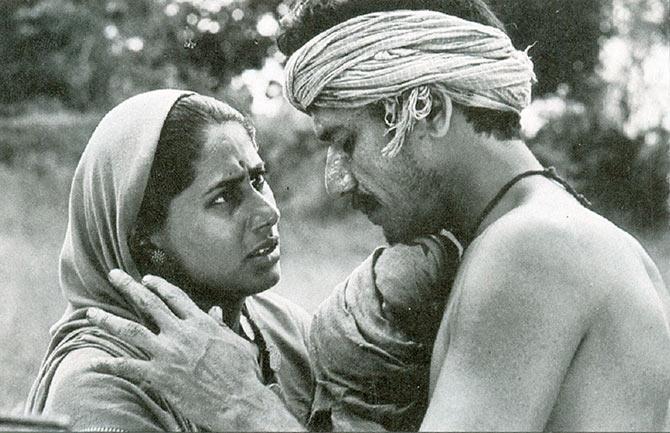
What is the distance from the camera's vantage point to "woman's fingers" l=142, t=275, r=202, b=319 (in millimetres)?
2666

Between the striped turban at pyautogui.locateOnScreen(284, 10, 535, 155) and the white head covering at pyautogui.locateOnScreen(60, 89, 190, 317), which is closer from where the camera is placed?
the striped turban at pyautogui.locateOnScreen(284, 10, 535, 155)

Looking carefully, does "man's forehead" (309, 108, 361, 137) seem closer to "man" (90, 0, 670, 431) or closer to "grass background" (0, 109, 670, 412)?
"man" (90, 0, 670, 431)

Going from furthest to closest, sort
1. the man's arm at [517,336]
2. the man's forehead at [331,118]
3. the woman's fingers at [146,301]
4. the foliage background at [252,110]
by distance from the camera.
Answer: the foliage background at [252,110], the man's forehead at [331,118], the woman's fingers at [146,301], the man's arm at [517,336]

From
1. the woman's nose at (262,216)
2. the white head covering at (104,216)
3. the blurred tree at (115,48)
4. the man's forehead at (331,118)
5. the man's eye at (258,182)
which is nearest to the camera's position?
the man's forehead at (331,118)

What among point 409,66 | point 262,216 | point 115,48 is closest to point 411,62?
point 409,66

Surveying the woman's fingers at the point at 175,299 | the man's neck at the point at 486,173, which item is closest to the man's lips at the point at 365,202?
the man's neck at the point at 486,173

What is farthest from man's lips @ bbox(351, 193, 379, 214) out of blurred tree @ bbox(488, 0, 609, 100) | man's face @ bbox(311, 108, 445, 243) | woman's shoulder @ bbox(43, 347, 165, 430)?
blurred tree @ bbox(488, 0, 609, 100)

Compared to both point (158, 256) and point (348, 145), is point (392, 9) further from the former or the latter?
point (158, 256)

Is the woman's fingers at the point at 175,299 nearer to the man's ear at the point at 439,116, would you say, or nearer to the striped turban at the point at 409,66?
the striped turban at the point at 409,66

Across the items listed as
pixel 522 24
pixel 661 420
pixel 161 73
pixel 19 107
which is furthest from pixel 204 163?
pixel 19 107

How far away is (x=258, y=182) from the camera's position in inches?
129

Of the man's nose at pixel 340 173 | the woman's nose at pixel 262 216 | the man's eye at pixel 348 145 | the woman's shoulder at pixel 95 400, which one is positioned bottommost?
the woman's shoulder at pixel 95 400

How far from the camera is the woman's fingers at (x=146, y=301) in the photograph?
2.63 metres

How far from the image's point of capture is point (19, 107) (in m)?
7.59
